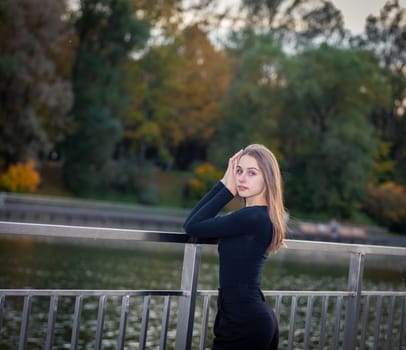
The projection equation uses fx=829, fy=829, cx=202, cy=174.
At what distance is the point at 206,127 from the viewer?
182 ft

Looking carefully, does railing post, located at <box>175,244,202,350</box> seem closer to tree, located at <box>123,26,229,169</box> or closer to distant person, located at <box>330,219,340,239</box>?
distant person, located at <box>330,219,340,239</box>

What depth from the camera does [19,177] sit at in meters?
43.6

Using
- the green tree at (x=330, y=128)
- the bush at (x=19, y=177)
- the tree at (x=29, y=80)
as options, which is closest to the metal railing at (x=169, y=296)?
the tree at (x=29, y=80)

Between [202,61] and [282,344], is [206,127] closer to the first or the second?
[202,61]

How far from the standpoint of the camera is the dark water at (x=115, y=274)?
45.8 ft

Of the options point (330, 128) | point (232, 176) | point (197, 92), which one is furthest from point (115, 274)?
point (197, 92)

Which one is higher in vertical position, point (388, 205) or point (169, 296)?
point (169, 296)

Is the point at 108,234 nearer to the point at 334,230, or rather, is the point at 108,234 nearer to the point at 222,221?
the point at 222,221

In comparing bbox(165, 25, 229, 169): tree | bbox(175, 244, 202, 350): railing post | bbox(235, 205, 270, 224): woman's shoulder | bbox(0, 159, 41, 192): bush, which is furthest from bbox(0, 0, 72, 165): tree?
bbox(235, 205, 270, 224): woman's shoulder

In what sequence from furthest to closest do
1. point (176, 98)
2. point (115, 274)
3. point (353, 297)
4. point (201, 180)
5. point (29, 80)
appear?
point (176, 98) < point (201, 180) < point (29, 80) < point (115, 274) < point (353, 297)

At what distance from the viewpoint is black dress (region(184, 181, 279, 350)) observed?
3.42m

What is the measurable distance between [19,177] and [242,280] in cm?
4130

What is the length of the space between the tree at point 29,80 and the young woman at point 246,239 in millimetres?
40326

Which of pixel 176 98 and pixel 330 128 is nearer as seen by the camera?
pixel 330 128
